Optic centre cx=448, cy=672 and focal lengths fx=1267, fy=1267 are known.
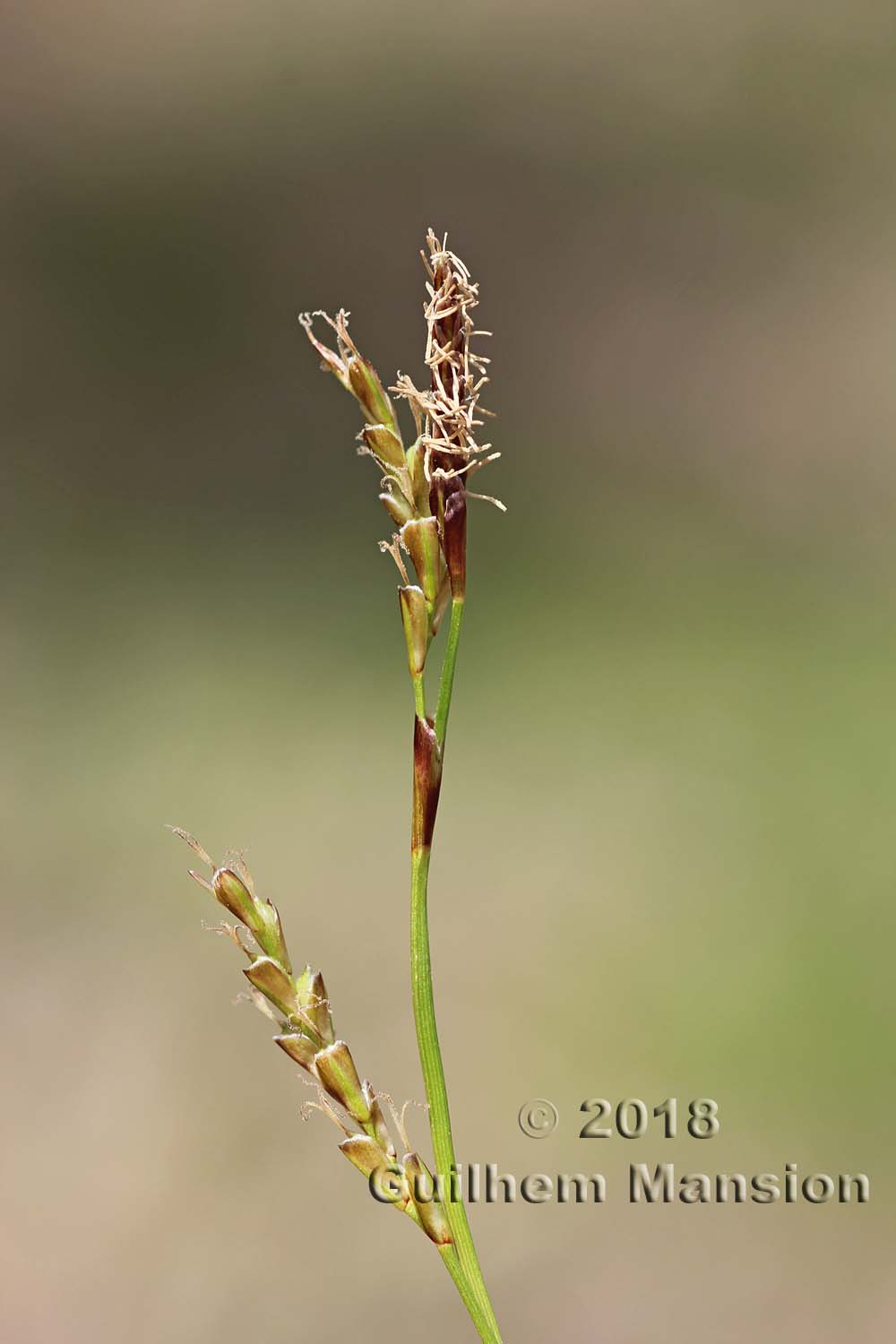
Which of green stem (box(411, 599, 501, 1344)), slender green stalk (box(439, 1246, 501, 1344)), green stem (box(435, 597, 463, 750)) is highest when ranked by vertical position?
green stem (box(435, 597, 463, 750))

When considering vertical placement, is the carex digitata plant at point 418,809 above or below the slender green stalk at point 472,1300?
above

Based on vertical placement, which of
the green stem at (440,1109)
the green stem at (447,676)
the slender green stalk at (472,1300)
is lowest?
the slender green stalk at (472,1300)

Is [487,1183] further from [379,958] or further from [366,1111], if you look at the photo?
[379,958]

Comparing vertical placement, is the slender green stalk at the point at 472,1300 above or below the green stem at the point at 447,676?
below

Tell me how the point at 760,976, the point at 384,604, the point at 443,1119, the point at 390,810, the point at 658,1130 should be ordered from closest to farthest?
the point at 443,1119 → the point at 658,1130 → the point at 760,976 → the point at 390,810 → the point at 384,604

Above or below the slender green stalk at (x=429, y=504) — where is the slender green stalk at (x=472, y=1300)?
below

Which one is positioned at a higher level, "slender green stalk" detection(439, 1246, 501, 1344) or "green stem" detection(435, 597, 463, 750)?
"green stem" detection(435, 597, 463, 750)

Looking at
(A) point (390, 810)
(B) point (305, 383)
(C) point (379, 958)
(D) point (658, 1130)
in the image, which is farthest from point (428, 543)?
(B) point (305, 383)

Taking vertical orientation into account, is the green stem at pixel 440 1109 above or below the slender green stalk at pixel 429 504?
below
